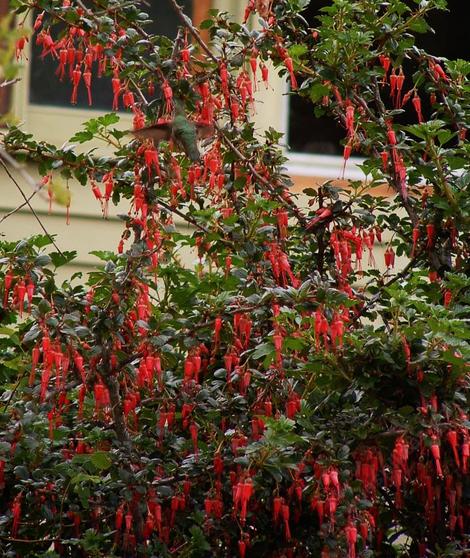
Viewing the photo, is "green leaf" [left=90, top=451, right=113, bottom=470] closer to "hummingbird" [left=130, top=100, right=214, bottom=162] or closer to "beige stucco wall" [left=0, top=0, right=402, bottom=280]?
"hummingbird" [left=130, top=100, right=214, bottom=162]

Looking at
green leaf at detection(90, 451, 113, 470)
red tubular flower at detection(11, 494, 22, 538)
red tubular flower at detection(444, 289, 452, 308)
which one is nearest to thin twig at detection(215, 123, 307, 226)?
red tubular flower at detection(444, 289, 452, 308)

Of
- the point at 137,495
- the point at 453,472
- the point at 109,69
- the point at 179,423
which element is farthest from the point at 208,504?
the point at 109,69

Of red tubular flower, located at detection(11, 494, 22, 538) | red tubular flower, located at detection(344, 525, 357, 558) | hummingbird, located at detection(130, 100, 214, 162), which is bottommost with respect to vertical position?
red tubular flower, located at detection(11, 494, 22, 538)

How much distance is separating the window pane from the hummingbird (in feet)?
13.0

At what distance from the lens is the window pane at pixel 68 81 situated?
24.2 feet

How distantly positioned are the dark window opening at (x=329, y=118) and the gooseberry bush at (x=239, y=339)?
3554mm

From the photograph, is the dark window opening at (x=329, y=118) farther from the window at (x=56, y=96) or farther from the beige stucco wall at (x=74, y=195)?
the window at (x=56, y=96)

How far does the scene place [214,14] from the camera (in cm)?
388

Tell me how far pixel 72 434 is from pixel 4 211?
3.70 m

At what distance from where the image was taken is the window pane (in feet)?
24.2

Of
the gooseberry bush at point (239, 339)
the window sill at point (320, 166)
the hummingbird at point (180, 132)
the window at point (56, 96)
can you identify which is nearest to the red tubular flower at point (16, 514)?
the gooseberry bush at point (239, 339)

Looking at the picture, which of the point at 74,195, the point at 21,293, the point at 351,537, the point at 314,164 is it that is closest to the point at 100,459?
the point at 21,293

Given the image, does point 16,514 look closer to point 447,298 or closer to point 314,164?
point 447,298

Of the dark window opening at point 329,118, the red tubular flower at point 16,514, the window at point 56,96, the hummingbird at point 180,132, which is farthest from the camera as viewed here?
the dark window opening at point 329,118
